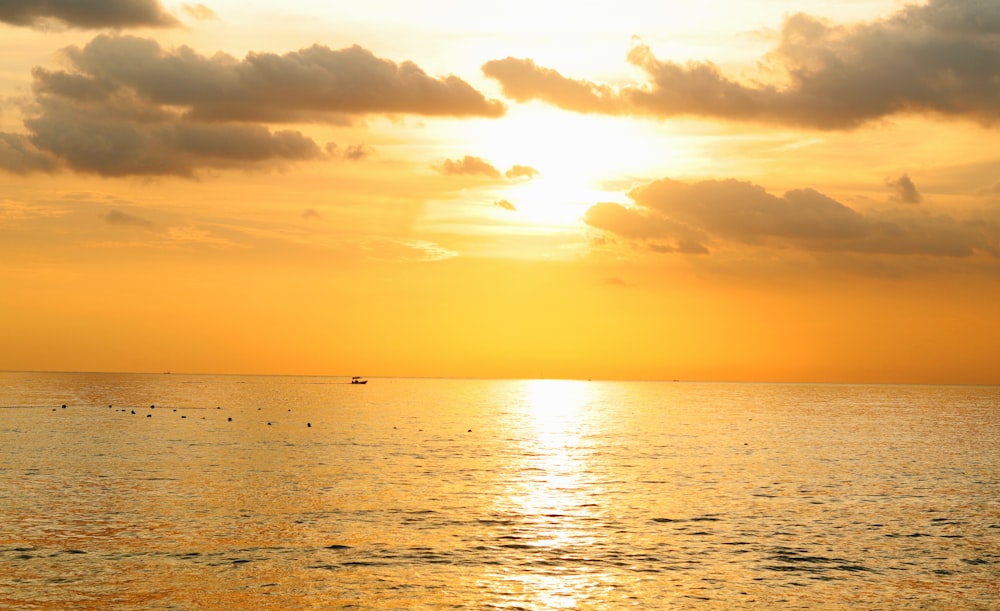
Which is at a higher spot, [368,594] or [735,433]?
[368,594]

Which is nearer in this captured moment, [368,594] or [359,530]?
[368,594]

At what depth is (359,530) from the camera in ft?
196

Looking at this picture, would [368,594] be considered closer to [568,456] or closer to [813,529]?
[813,529]

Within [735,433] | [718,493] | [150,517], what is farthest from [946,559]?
[735,433]

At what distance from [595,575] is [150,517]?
32487 mm

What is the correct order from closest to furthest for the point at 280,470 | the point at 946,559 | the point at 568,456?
the point at 946,559 < the point at 280,470 < the point at 568,456

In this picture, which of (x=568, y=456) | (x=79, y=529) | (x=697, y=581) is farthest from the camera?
(x=568, y=456)

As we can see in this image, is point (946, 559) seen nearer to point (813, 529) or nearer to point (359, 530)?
point (813, 529)

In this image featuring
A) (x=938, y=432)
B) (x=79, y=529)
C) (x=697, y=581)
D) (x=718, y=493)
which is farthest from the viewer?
(x=938, y=432)

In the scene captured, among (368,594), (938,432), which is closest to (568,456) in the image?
(368,594)

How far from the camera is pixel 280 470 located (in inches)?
3654

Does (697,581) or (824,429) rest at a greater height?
A: (697,581)

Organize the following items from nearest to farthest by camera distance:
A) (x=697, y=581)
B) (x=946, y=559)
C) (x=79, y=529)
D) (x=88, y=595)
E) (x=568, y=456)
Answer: (x=88, y=595)
(x=697, y=581)
(x=946, y=559)
(x=79, y=529)
(x=568, y=456)

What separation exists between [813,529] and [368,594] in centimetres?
3353
